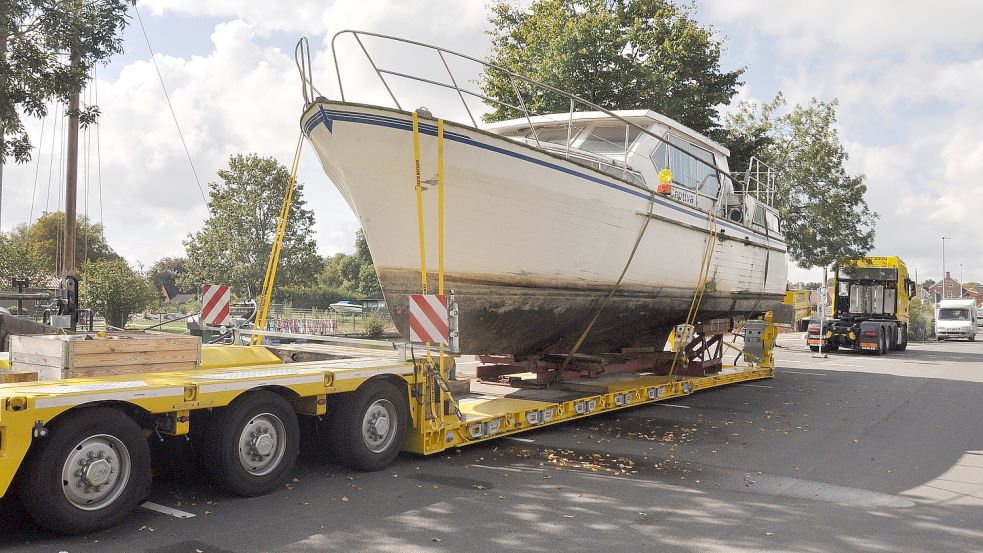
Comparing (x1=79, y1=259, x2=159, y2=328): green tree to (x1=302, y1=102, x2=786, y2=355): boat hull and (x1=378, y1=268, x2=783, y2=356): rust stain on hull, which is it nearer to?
(x1=378, y1=268, x2=783, y2=356): rust stain on hull

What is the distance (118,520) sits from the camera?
4227 mm


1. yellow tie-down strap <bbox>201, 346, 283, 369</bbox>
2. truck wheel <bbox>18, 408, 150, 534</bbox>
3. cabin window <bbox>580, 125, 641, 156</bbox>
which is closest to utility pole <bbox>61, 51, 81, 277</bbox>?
yellow tie-down strap <bbox>201, 346, 283, 369</bbox>

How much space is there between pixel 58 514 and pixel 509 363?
20.6ft

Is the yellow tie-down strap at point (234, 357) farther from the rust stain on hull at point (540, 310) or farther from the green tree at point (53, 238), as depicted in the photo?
the green tree at point (53, 238)

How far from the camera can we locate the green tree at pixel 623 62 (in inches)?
766

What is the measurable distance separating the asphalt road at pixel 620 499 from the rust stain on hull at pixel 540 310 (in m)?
1.20

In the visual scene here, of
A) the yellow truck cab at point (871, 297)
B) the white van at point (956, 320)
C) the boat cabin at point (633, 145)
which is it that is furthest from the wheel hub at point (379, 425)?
the white van at point (956, 320)

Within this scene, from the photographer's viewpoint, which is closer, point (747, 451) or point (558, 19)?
point (747, 451)

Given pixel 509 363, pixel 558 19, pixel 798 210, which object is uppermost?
pixel 558 19

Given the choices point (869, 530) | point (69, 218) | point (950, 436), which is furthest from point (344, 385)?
point (69, 218)

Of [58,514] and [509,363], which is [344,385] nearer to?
[58,514]

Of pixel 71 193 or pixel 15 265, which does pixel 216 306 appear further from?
pixel 15 265

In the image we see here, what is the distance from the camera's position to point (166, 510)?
15.3 feet

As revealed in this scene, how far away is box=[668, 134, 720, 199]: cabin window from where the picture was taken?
10.5 m
